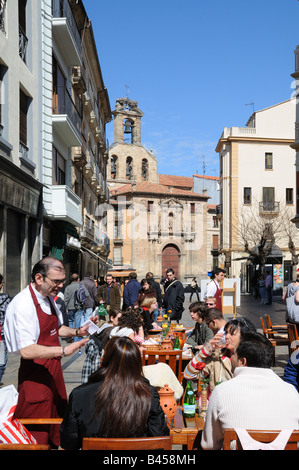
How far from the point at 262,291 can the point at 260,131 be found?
24.4 m

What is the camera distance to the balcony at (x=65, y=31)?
52.4 ft

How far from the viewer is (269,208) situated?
42719 millimetres

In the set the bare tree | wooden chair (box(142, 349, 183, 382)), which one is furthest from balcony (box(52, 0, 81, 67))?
the bare tree

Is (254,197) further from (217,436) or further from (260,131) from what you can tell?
(217,436)

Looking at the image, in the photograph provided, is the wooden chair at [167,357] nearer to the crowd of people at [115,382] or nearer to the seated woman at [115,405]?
the crowd of people at [115,382]

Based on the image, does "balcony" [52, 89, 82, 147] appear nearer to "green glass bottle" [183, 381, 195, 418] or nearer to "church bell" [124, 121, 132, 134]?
"green glass bottle" [183, 381, 195, 418]

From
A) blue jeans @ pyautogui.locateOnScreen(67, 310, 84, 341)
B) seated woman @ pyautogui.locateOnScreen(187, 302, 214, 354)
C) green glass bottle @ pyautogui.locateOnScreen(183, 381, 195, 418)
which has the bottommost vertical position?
blue jeans @ pyautogui.locateOnScreen(67, 310, 84, 341)

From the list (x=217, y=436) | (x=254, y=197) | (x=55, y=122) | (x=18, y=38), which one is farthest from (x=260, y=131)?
(x=217, y=436)

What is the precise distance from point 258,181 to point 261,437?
42463mm

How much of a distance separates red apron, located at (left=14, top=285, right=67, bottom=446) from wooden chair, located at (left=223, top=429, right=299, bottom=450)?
1.53 meters

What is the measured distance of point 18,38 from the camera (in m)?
12.6

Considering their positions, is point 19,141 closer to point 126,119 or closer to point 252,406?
point 252,406

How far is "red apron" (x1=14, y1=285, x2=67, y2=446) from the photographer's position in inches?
141

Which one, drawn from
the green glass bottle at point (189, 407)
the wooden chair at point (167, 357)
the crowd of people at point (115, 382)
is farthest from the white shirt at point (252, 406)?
the wooden chair at point (167, 357)
